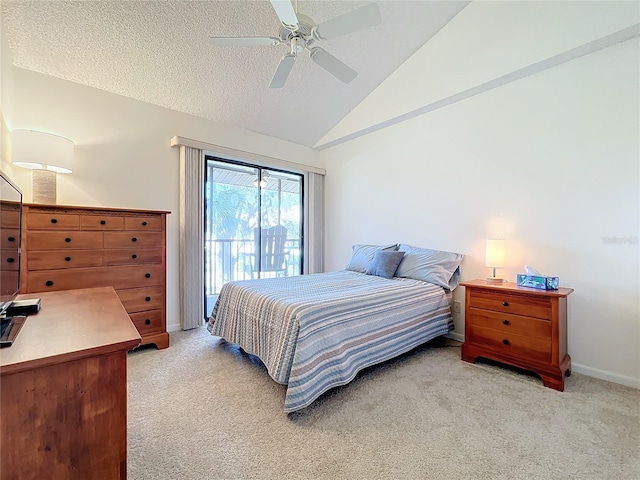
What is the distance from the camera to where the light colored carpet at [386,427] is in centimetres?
136

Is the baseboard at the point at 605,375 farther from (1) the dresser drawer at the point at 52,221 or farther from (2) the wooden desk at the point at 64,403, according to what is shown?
(1) the dresser drawer at the point at 52,221

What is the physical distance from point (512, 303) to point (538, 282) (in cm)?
27

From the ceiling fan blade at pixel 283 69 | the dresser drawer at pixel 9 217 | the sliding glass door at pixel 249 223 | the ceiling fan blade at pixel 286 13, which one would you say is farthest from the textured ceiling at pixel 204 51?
the dresser drawer at pixel 9 217

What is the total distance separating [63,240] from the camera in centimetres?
230

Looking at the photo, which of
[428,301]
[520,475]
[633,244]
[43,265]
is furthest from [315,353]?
[633,244]

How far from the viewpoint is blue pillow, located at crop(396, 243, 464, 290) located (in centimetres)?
298

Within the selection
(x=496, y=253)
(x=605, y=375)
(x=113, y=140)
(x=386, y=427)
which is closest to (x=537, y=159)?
(x=496, y=253)

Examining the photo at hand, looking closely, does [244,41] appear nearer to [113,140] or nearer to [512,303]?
[113,140]

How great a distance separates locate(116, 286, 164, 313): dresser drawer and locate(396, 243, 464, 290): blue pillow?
7.98 feet

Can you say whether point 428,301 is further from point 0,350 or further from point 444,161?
point 0,350

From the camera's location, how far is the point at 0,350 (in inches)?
31.0

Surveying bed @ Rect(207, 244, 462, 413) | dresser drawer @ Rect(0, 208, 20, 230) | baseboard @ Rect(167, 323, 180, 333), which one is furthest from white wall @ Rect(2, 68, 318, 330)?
bed @ Rect(207, 244, 462, 413)

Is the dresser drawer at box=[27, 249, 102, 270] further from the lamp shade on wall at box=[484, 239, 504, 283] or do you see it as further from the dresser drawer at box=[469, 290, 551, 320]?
the lamp shade on wall at box=[484, 239, 504, 283]

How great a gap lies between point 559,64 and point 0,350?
382cm
